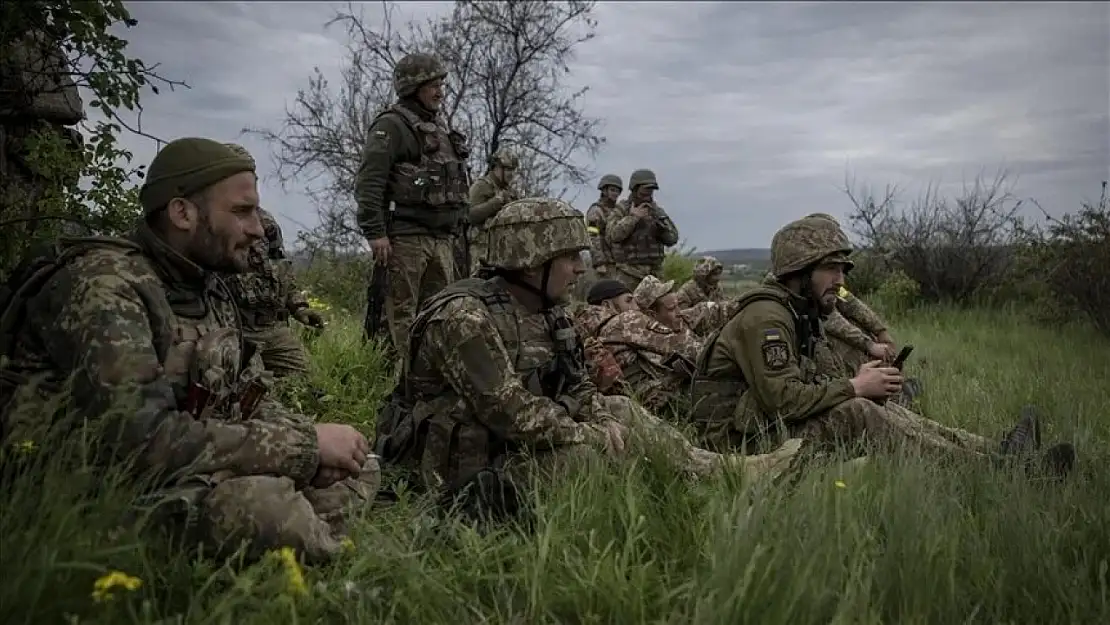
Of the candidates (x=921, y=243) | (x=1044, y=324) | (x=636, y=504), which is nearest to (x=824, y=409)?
(x=636, y=504)

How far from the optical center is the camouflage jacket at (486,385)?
3832mm

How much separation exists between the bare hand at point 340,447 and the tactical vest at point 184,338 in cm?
36

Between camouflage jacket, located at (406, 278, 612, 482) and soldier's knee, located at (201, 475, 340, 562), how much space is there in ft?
4.08

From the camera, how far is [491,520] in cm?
323

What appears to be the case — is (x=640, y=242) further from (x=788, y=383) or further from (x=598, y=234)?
(x=788, y=383)

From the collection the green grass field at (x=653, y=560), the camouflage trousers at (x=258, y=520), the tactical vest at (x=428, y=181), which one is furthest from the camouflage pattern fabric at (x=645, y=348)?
the camouflage trousers at (x=258, y=520)

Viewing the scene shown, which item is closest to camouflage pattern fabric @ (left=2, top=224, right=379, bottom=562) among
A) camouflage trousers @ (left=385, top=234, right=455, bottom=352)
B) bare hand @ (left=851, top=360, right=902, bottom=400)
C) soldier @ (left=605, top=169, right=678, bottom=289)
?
bare hand @ (left=851, top=360, right=902, bottom=400)

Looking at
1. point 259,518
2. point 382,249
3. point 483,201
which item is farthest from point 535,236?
point 483,201

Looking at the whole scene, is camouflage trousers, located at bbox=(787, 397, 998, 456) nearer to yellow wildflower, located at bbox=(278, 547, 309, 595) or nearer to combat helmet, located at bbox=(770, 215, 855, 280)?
combat helmet, located at bbox=(770, 215, 855, 280)

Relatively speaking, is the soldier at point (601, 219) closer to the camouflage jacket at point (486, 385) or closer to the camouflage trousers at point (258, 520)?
the camouflage jacket at point (486, 385)

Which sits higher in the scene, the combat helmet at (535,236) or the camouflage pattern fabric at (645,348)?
the combat helmet at (535,236)

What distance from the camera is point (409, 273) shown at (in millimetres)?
6555

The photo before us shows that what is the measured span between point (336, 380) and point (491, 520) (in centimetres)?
325

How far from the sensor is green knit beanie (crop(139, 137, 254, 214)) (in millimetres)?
2947
